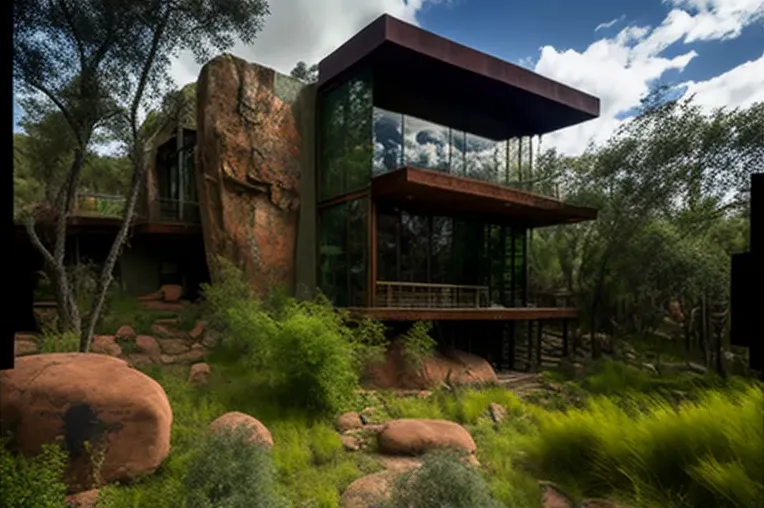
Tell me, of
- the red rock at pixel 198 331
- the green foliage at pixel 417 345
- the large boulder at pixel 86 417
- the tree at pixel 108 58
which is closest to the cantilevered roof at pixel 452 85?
the tree at pixel 108 58

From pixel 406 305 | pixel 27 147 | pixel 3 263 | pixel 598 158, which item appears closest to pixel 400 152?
pixel 406 305

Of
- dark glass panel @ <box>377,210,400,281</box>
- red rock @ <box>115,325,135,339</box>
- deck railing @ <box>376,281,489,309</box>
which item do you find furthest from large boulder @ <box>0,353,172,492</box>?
dark glass panel @ <box>377,210,400,281</box>

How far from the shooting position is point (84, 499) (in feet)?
13.0

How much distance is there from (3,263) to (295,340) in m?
5.94

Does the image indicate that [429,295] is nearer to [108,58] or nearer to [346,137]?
[346,137]

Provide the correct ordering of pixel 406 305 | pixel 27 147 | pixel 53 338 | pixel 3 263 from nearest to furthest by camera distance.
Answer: pixel 3 263 < pixel 53 338 < pixel 406 305 < pixel 27 147

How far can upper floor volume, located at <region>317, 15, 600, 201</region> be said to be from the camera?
1005cm

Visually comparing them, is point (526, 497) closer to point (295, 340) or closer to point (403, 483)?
point (403, 483)

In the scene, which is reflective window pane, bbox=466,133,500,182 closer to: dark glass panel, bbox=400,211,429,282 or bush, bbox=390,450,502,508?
dark glass panel, bbox=400,211,429,282

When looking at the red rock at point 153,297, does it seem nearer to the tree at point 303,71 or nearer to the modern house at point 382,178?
the modern house at point 382,178

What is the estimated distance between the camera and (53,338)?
7.16 metres

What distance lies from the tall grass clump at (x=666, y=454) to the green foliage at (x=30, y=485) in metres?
5.03

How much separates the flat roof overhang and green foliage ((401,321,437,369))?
→ 322cm

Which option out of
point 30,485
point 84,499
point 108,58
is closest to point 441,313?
point 84,499
